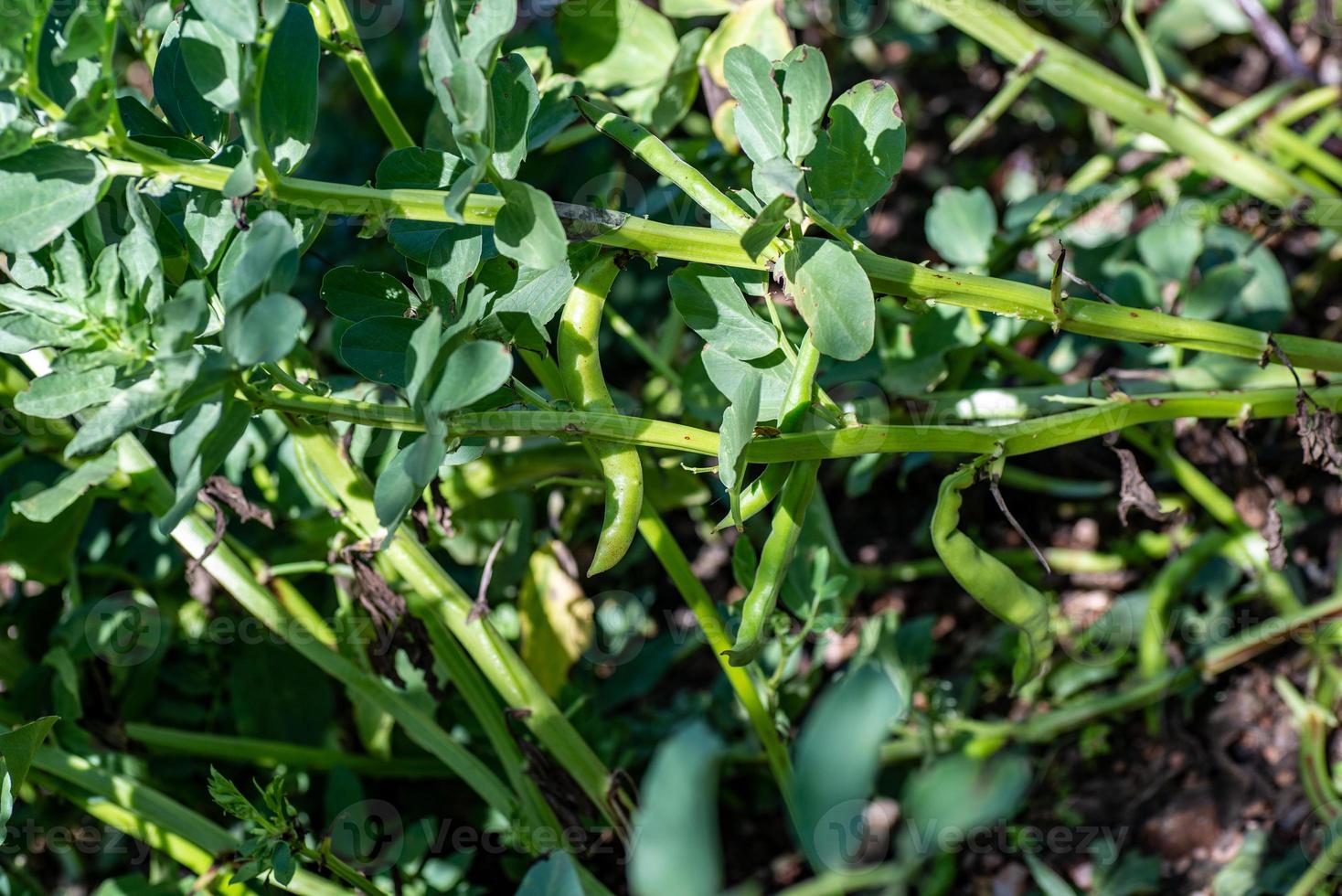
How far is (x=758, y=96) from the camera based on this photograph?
25.4 inches

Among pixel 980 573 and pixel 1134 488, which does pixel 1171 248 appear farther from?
pixel 980 573

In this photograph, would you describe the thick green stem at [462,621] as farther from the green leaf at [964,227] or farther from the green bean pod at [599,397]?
the green leaf at [964,227]

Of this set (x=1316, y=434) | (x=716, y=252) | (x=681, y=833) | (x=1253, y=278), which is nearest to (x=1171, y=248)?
(x=1253, y=278)

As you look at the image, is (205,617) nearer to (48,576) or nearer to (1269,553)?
(48,576)

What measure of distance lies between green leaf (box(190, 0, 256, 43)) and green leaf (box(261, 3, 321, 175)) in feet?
0.29

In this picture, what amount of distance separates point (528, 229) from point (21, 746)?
0.51 m

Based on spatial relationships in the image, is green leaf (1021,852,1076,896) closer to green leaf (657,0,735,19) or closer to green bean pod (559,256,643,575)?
green bean pod (559,256,643,575)

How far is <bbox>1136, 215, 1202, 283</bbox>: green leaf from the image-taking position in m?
1.13

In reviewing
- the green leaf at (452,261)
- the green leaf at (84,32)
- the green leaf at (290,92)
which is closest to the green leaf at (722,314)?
the green leaf at (452,261)

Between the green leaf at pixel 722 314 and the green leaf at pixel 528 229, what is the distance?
13cm

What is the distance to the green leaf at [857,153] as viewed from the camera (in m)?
0.68

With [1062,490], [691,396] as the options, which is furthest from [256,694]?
[1062,490]

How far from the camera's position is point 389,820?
3.59ft

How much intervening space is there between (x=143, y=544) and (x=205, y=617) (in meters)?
0.10
